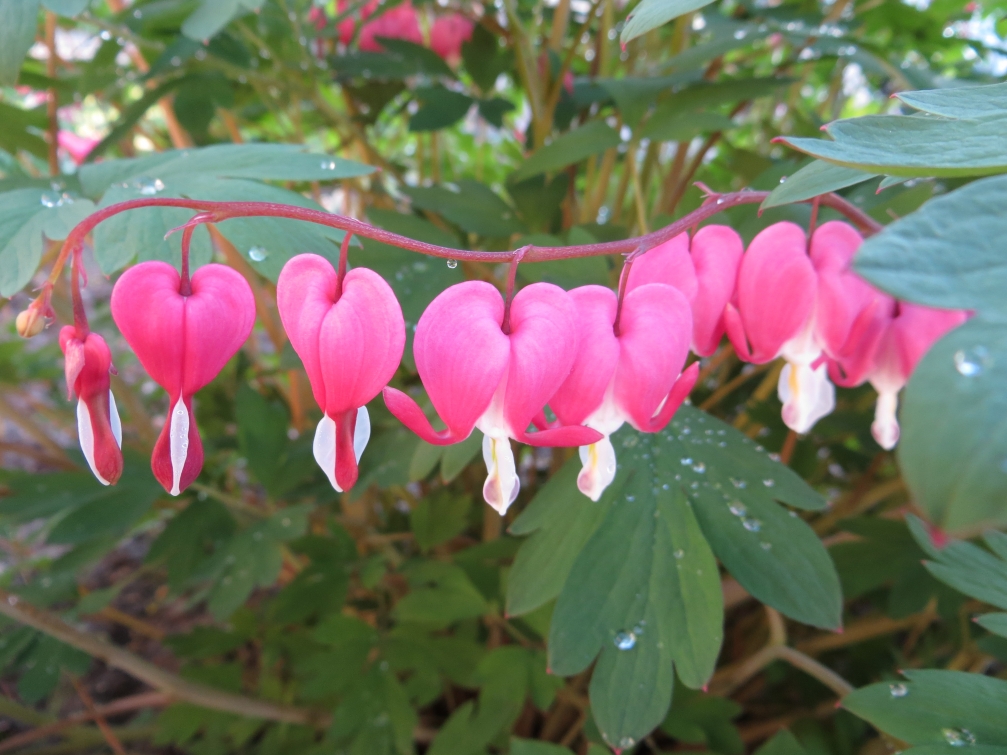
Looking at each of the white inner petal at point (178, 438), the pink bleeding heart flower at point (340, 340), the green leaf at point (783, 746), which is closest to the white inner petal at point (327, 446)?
the pink bleeding heart flower at point (340, 340)

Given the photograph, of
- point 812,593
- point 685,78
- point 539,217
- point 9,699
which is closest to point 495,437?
point 812,593

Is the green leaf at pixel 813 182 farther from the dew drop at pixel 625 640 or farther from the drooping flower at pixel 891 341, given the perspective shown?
the dew drop at pixel 625 640

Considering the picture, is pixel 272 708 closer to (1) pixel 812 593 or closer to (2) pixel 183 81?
(1) pixel 812 593

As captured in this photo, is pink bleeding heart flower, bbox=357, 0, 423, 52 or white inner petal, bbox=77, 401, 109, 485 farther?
pink bleeding heart flower, bbox=357, 0, 423, 52

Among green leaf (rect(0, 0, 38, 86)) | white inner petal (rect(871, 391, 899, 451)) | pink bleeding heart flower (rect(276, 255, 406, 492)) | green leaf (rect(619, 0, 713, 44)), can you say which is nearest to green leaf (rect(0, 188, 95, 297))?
green leaf (rect(0, 0, 38, 86))

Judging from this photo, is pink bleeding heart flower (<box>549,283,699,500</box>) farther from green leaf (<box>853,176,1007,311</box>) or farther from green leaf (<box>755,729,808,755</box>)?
green leaf (<box>755,729,808,755</box>)

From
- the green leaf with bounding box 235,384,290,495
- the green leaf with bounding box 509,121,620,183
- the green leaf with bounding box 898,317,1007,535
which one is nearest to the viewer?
the green leaf with bounding box 898,317,1007,535
